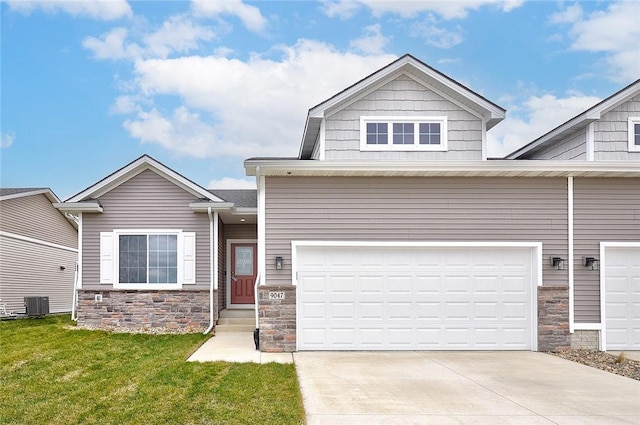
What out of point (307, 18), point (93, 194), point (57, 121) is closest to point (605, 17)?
point (307, 18)

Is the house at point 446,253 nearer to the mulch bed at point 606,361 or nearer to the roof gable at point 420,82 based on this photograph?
the roof gable at point 420,82

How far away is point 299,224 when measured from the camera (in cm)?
1099

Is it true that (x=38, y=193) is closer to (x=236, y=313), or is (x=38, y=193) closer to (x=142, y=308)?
(x=142, y=308)

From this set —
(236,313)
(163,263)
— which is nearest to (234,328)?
(236,313)

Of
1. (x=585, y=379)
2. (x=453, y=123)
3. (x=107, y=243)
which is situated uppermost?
(x=453, y=123)

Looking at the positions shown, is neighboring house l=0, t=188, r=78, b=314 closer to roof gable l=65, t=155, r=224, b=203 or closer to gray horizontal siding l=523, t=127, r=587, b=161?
roof gable l=65, t=155, r=224, b=203

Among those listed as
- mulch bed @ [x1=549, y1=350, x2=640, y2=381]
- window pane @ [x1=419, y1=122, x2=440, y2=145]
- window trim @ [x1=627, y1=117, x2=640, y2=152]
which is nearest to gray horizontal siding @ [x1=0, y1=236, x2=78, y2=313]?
window pane @ [x1=419, y1=122, x2=440, y2=145]

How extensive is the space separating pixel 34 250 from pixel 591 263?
58.3 ft

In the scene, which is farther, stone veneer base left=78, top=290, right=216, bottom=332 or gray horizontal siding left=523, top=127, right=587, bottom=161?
stone veneer base left=78, top=290, right=216, bottom=332

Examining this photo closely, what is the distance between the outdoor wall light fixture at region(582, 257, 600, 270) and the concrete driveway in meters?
2.13

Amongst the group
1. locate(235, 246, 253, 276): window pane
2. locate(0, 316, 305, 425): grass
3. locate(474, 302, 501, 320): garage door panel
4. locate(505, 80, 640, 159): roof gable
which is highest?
locate(505, 80, 640, 159): roof gable

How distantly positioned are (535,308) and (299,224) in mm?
5032

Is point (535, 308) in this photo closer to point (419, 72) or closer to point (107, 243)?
point (419, 72)

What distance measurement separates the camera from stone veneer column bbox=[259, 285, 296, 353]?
10.7m
